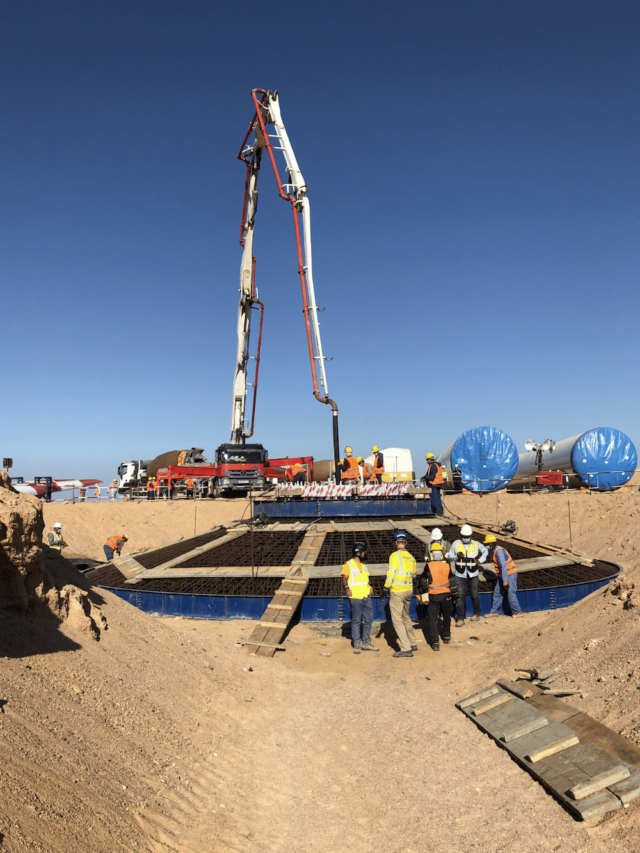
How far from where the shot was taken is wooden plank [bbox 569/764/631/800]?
3979mm

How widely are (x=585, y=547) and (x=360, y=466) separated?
36.3ft

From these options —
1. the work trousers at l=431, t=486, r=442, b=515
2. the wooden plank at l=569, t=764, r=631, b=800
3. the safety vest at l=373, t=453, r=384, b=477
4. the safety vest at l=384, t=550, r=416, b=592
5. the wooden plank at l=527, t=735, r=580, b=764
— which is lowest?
the wooden plank at l=527, t=735, r=580, b=764

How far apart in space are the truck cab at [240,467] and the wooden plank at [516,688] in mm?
21264

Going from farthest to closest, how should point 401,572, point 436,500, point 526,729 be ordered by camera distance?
point 436,500 → point 401,572 → point 526,729

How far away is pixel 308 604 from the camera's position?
10938 millimetres

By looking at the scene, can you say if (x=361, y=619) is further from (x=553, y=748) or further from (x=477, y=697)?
(x=553, y=748)

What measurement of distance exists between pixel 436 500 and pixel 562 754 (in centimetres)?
1207

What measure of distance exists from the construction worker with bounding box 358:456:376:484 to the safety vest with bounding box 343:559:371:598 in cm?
804

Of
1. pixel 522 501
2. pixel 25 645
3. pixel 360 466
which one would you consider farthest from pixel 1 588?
pixel 522 501

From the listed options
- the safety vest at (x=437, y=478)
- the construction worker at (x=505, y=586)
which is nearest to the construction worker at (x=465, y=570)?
the construction worker at (x=505, y=586)

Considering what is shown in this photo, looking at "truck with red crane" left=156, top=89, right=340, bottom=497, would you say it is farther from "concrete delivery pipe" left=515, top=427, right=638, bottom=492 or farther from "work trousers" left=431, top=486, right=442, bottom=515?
"concrete delivery pipe" left=515, top=427, right=638, bottom=492

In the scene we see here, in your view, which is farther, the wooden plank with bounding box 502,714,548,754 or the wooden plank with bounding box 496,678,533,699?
the wooden plank with bounding box 496,678,533,699

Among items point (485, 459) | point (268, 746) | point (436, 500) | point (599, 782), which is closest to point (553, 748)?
point (599, 782)

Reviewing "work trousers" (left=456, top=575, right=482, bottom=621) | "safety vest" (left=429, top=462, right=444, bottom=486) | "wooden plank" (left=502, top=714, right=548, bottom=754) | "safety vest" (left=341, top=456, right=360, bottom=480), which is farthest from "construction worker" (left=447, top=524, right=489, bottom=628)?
"safety vest" (left=341, top=456, right=360, bottom=480)
